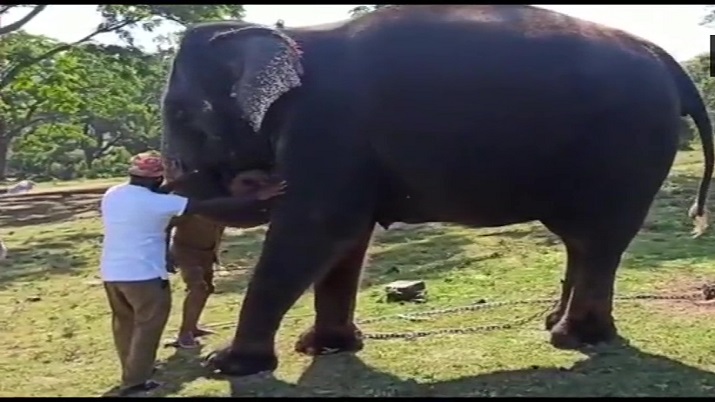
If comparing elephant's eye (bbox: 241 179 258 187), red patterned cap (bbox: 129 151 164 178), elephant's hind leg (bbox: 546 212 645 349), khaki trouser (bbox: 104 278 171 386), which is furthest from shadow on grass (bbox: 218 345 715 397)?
red patterned cap (bbox: 129 151 164 178)

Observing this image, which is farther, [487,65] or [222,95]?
[222,95]

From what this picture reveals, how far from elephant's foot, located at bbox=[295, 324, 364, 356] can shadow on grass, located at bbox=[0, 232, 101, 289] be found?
6090 millimetres

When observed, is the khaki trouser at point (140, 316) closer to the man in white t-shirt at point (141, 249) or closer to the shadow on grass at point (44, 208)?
the man in white t-shirt at point (141, 249)

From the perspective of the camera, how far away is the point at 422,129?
6094 millimetres

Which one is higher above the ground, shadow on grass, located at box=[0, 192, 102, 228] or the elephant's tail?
the elephant's tail

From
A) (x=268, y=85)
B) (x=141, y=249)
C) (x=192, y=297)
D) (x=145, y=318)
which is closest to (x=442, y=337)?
(x=192, y=297)

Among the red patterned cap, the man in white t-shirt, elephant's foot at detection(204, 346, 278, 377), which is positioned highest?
the red patterned cap

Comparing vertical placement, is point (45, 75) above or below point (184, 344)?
below

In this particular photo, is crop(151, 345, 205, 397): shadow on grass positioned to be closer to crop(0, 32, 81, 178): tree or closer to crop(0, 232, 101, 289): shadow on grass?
crop(0, 232, 101, 289): shadow on grass

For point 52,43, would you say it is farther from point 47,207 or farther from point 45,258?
point 45,258

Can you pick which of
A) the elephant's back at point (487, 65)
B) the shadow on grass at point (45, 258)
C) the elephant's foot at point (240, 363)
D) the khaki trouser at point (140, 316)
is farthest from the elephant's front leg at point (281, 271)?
the shadow on grass at point (45, 258)

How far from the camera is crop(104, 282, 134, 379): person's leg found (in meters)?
5.75

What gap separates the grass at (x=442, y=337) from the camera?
5961mm

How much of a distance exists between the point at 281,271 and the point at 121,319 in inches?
35.7
